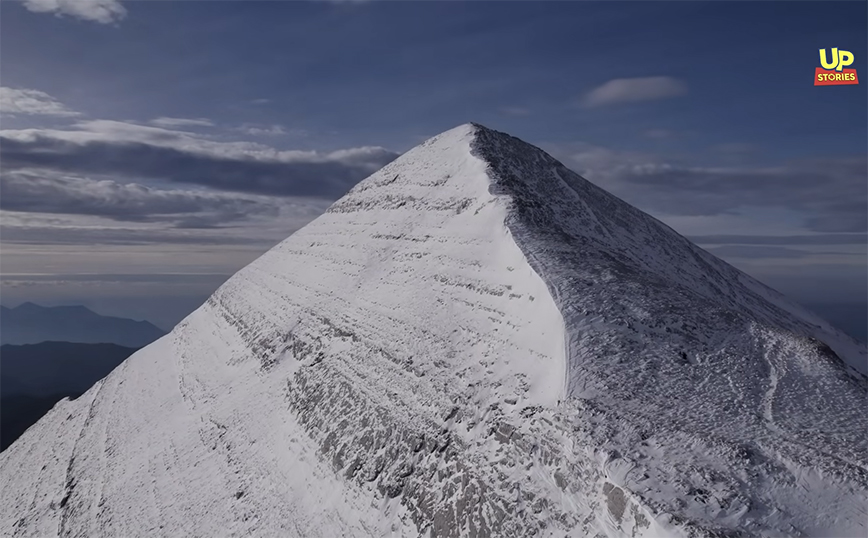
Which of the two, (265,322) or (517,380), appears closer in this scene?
(517,380)

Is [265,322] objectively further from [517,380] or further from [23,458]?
[517,380]

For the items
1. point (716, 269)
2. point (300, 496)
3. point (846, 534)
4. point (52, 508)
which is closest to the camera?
point (846, 534)

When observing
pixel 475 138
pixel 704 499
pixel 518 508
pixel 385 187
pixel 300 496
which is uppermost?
pixel 475 138

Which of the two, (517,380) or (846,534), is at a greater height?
(517,380)

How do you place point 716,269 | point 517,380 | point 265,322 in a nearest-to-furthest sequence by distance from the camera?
point 517,380
point 265,322
point 716,269

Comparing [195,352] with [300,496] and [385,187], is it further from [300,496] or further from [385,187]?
[300,496]

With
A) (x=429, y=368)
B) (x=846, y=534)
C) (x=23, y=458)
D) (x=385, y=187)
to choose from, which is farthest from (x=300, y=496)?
(x=23, y=458)

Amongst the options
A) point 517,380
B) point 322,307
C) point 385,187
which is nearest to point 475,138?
point 385,187
